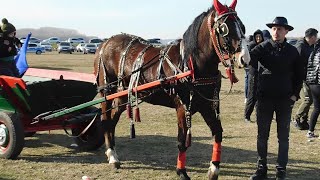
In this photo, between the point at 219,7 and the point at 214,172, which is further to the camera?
the point at 214,172

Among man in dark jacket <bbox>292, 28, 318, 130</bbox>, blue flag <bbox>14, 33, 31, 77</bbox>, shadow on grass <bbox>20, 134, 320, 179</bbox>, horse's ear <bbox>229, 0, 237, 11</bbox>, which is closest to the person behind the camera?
horse's ear <bbox>229, 0, 237, 11</bbox>

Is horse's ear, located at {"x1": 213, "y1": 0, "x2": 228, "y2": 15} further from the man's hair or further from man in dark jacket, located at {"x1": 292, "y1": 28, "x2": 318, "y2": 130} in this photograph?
the man's hair

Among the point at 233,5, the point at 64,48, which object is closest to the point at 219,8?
Answer: the point at 233,5

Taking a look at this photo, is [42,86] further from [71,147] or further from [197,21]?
[197,21]

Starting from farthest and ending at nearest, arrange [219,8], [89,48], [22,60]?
[89,48] → [22,60] → [219,8]

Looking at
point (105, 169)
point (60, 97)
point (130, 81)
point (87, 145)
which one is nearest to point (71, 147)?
point (87, 145)

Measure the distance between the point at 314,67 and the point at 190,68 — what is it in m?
4.04

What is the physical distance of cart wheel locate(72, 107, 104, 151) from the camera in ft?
24.1

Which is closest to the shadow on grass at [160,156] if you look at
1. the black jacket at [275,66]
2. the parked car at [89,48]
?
the black jacket at [275,66]

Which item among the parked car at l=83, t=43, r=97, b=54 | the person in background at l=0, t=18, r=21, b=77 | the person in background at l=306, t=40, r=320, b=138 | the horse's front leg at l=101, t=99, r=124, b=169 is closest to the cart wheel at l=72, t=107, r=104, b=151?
the horse's front leg at l=101, t=99, r=124, b=169

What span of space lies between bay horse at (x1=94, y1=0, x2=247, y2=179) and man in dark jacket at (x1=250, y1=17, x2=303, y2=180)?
0.56 meters

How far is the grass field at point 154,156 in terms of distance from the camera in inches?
239

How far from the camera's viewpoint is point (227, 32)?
4840 millimetres

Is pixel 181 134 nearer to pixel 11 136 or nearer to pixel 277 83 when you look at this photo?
pixel 277 83
